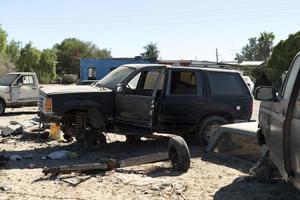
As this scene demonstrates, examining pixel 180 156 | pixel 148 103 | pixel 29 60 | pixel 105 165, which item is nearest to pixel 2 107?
pixel 148 103

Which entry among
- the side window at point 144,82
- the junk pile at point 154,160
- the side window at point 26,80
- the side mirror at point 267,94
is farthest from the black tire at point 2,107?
the side mirror at point 267,94

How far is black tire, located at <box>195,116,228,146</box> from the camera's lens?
12.0 m

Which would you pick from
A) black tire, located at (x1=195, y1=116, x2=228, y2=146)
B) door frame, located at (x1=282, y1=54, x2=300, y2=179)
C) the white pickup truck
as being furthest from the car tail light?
the white pickup truck

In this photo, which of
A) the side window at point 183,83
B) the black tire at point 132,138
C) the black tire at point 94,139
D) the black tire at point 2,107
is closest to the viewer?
the black tire at point 94,139

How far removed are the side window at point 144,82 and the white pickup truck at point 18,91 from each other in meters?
11.2

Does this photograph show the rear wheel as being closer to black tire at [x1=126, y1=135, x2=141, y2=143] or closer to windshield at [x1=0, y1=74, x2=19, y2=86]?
windshield at [x1=0, y1=74, x2=19, y2=86]

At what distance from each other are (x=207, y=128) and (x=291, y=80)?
20.9ft

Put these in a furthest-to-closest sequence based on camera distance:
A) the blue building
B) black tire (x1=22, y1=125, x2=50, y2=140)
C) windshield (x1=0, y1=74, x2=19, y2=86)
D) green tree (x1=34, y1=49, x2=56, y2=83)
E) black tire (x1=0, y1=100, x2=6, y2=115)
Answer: green tree (x1=34, y1=49, x2=56, y2=83) → the blue building → windshield (x1=0, y1=74, x2=19, y2=86) → black tire (x1=0, y1=100, x2=6, y2=115) → black tire (x1=22, y1=125, x2=50, y2=140)

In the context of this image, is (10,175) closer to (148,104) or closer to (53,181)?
(53,181)

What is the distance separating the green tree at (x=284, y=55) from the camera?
40688mm

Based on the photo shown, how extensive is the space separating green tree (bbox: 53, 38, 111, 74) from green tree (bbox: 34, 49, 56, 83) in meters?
17.4

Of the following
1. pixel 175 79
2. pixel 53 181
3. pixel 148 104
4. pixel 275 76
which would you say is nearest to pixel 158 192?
pixel 53 181

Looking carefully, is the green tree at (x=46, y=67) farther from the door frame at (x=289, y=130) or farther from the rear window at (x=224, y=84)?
the door frame at (x=289, y=130)

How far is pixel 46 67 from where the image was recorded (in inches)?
2589
